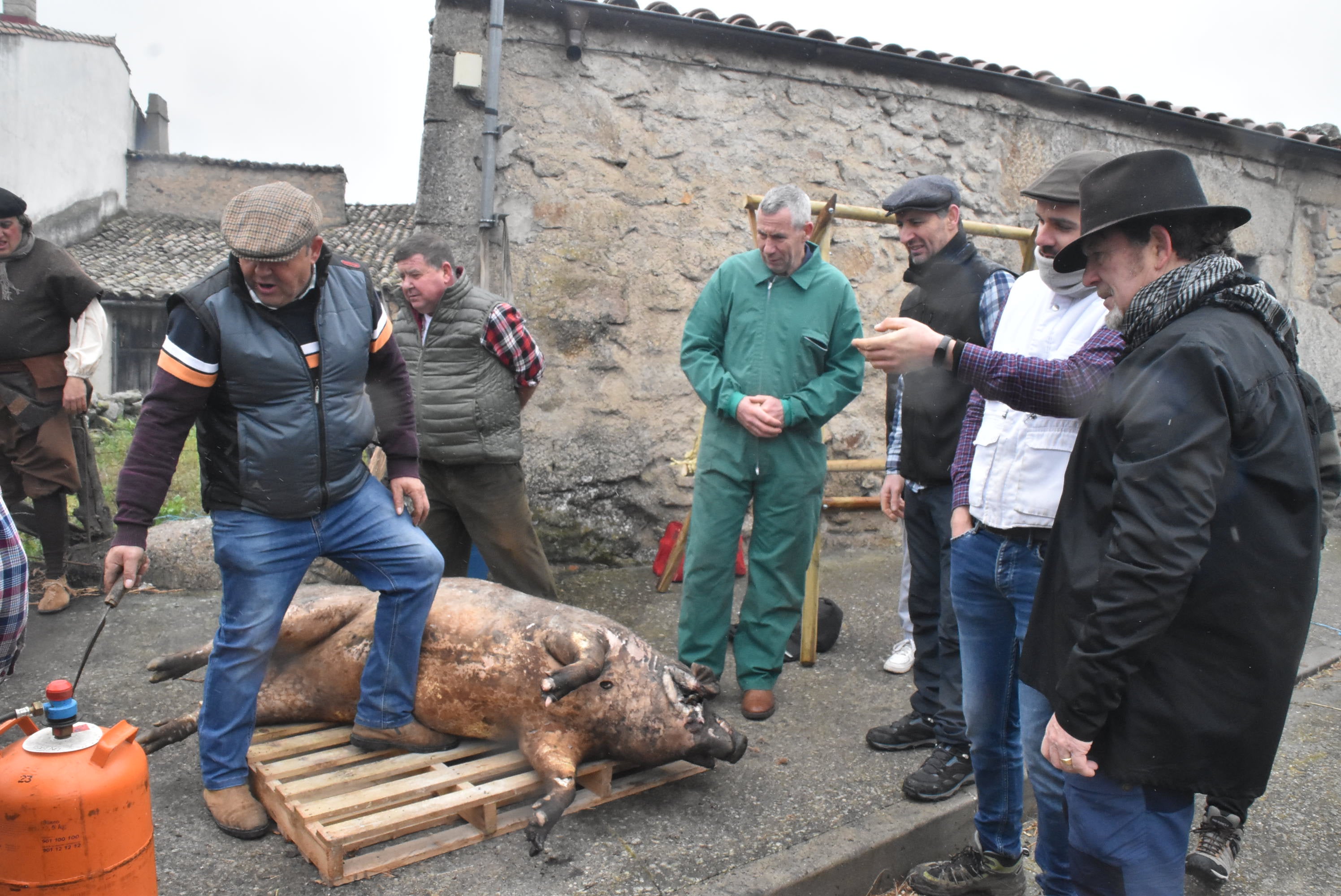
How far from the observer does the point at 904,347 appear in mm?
2416

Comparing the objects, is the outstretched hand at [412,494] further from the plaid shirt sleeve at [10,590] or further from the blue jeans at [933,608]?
the blue jeans at [933,608]

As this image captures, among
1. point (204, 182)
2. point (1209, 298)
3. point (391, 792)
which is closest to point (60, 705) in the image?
point (391, 792)

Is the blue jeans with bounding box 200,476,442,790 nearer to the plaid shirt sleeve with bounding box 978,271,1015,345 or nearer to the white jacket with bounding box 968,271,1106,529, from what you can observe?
the white jacket with bounding box 968,271,1106,529

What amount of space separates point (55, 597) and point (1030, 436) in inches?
190

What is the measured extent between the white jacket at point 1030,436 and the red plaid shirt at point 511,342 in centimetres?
228

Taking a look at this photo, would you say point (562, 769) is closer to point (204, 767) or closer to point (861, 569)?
point (204, 767)

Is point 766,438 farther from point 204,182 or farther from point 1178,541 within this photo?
point 204,182

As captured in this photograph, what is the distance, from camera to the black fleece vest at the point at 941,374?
134 inches

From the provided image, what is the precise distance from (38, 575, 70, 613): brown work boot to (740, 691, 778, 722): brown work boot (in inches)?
142

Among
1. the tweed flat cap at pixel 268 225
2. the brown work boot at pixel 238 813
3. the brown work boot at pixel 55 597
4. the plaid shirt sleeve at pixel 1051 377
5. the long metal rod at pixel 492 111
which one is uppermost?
the long metal rod at pixel 492 111

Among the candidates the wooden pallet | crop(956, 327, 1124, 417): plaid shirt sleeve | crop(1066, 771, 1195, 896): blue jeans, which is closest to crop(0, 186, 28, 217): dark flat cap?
the wooden pallet

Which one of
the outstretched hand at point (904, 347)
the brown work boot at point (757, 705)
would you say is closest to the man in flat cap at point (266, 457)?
the brown work boot at point (757, 705)

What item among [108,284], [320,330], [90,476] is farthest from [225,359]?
[108,284]

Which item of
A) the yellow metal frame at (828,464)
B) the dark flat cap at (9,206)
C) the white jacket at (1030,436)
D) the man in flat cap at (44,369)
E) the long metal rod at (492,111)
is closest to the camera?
the white jacket at (1030,436)
